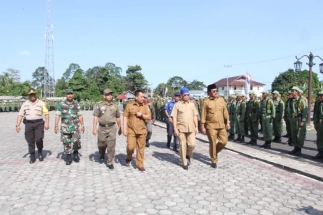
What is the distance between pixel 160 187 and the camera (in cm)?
545

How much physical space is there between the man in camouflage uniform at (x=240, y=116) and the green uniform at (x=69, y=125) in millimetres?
6300

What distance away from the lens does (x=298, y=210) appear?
14.2 feet

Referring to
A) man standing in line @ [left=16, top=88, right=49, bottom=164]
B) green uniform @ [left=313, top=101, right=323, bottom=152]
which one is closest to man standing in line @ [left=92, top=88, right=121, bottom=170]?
man standing in line @ [left=16, top=88, right=49, bottom=164]

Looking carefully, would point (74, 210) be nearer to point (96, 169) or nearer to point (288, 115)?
point (96, 169)

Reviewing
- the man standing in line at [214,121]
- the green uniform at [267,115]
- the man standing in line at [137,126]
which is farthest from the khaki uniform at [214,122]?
the green uniform at [267,115]

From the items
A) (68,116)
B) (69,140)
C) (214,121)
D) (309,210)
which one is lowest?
(309,210)

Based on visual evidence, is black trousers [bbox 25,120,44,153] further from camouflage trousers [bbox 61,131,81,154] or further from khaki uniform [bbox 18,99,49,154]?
camouflage trousers [bbox 61,131,81,154]

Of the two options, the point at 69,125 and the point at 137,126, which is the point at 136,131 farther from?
the point at 69,125

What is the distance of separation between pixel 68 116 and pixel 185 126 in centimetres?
280

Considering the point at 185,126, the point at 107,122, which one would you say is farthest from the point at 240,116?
the point at 107,122

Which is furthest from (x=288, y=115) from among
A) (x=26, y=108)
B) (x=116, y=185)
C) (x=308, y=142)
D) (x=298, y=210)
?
(x=26, y=108)

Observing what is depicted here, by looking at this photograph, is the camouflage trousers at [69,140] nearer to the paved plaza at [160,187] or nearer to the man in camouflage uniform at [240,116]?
the paved plaza at [160,187]

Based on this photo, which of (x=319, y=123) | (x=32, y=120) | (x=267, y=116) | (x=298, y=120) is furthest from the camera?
(x=267, y=116)

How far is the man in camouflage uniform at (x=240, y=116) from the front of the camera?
37.4 ft
